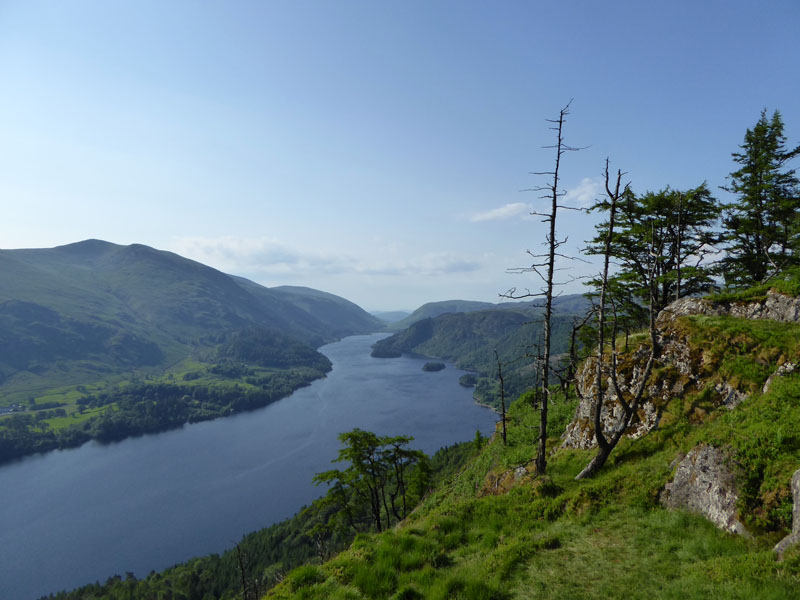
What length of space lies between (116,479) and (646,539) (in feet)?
710

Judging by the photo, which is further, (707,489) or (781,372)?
(781,372)

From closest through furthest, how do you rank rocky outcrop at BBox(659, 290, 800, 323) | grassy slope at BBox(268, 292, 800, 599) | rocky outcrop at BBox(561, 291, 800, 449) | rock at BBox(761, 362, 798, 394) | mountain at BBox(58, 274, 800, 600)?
1. grassy slope at BBox(268, 292, 800, 599)
2. mountain at BBox(58, 274, 800, 600)
3. rock at BBox(761, 362, 798, 394)
4. rocky outcrop at BBox(561, 291, 800, 449)
5. rocky outcrop at BBox(659, 290, 800, 323)

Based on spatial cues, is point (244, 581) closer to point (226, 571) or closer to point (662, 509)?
point (662, 509)

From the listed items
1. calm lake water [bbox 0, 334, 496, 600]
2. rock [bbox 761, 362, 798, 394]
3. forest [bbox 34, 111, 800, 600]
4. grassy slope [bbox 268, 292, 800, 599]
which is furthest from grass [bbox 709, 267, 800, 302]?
calm lake water [bbox 0, 334, 496, 600]

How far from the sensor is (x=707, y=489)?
10.3 meters

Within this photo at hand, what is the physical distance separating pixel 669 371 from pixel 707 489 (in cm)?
790

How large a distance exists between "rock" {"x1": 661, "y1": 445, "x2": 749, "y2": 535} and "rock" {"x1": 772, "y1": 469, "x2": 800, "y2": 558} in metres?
1.24

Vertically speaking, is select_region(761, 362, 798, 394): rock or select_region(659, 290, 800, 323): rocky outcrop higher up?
select_region(659, 290, 800, 323): rocky outcrop

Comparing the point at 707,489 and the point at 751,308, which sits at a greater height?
the point at 751,308

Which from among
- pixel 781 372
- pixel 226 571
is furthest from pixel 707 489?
pixel 226 571

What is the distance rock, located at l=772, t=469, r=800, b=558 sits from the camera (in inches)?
297

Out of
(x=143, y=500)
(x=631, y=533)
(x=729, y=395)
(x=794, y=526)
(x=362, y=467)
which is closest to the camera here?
(x=794, y=526)

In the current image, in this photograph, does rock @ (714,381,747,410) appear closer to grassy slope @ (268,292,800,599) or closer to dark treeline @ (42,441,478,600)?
grassy slope @ (268,292,800,599)

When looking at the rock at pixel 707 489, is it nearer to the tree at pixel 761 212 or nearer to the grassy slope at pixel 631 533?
the grassy slope at pixel 631 533
